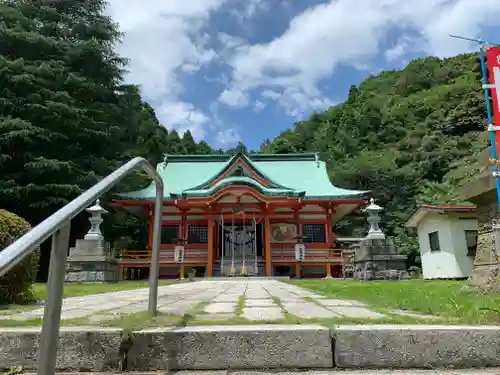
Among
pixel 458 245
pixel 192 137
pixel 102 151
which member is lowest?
pixel 458 245

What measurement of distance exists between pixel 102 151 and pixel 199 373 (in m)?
17.1

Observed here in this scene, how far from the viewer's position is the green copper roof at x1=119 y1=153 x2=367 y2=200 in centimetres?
1611

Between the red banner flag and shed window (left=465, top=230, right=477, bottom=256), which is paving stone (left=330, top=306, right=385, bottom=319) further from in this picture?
shed window (left=465, top=230, right=477, bottom=256)

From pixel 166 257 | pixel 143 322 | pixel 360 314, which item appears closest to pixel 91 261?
pixel 166 257

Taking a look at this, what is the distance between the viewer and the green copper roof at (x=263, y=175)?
16.1 meters

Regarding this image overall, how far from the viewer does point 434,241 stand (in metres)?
13.6

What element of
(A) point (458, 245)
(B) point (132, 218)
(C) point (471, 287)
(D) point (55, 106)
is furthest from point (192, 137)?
(C) point (471, 287)

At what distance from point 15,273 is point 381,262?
29.9 feet

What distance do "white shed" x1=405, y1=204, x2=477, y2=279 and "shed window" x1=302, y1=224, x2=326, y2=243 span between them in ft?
15.2

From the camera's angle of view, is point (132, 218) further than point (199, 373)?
Yes

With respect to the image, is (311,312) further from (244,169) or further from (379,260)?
(244,169)

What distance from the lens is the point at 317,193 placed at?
1705 centimetres

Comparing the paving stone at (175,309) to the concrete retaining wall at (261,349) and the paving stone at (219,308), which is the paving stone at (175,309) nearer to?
the paving stone at (219,308)

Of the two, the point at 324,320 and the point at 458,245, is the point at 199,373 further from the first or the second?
the point at 458,245
